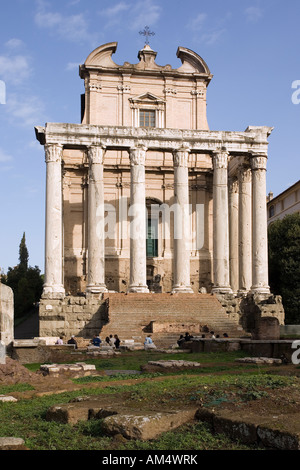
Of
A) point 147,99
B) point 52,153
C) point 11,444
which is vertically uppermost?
point 147,99

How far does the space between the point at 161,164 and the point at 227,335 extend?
56.9 ft

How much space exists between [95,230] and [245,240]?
386 inches

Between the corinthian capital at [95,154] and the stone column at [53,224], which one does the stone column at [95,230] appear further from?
the stone column at [53,224]

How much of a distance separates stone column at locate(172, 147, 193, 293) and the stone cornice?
0.88 metres

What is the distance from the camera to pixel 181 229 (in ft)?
118

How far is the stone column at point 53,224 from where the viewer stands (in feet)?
113

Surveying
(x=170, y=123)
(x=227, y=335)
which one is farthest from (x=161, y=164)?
(x=227, y=335)

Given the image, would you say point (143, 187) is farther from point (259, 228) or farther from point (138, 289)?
point (259, 228)

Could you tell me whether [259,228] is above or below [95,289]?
above

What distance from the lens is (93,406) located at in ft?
30.6

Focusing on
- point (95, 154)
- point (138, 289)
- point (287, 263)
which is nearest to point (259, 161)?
point (287, 263)

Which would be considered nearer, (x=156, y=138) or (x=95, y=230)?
(x=95, y=230)

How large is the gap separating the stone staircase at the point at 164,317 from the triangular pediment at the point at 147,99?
1532 cm

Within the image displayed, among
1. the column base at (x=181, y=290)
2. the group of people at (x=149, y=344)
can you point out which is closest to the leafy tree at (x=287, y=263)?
the column base at (x=181, y=290)
